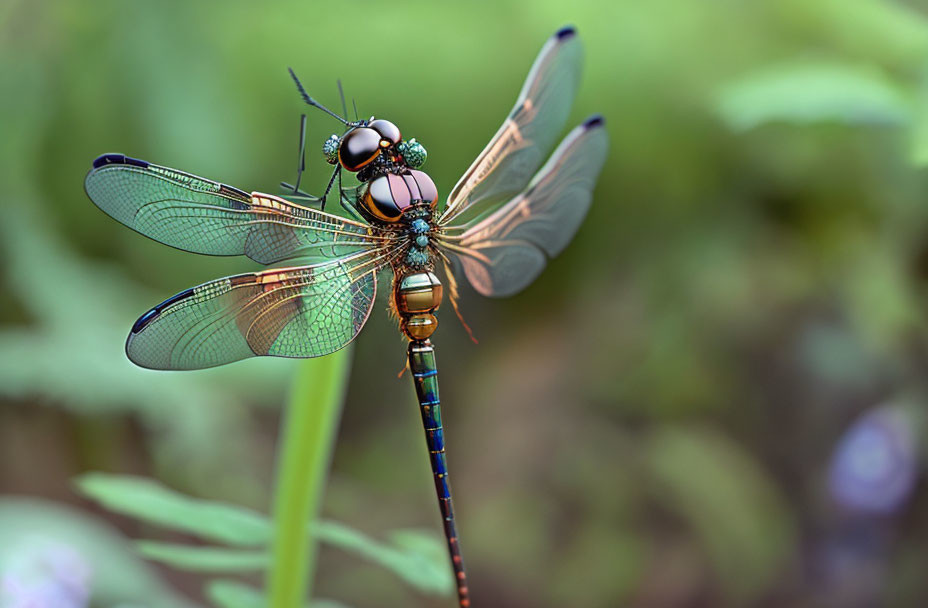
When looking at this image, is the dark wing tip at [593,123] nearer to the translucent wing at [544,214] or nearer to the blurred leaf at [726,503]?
the translucent wing at [544,214]

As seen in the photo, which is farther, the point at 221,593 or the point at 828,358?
the point at 828,358

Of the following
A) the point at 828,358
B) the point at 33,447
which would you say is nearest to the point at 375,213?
the point at 828,358

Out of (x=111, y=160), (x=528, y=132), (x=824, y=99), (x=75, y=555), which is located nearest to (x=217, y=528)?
(x=111, y=160)

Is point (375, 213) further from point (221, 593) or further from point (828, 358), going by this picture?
point (828, 358)

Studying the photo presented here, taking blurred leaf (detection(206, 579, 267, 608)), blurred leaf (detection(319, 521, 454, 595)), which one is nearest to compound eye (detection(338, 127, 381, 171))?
blurred leaf (detection(319, 521, 454, 595))

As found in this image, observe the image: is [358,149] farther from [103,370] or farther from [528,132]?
[103,370]

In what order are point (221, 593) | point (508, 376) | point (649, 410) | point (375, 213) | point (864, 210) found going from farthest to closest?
point (508, 376), point (649, 410), point (864, 210), point (221, 593), point (375, 213)

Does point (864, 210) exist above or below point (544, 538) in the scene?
above
